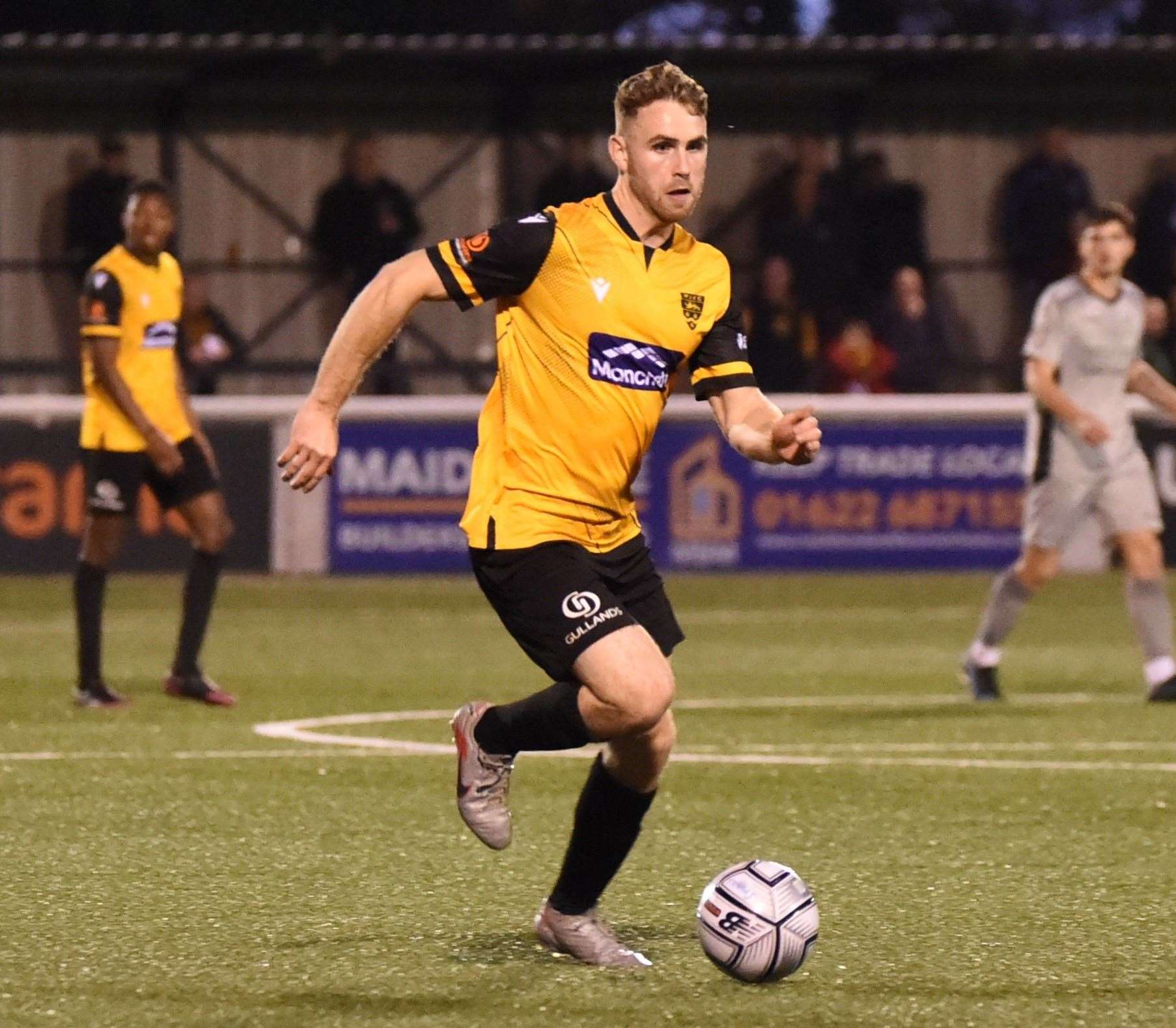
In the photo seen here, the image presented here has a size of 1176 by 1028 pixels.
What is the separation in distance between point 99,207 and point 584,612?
553 inches

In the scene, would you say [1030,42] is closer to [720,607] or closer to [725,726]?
[720,607]

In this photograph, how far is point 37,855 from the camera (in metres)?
7.18

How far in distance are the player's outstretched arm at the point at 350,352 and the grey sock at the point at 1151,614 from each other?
6.13 meters

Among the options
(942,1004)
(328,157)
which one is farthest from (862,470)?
(942,1004)

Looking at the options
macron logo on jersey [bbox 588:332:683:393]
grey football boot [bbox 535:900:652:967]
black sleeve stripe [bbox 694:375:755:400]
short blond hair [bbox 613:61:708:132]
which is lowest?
grey football boot [bbox 535:900:652:967]

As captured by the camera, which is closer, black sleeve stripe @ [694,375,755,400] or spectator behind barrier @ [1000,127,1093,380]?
black sleeve stripe @ [694,375,755,400]

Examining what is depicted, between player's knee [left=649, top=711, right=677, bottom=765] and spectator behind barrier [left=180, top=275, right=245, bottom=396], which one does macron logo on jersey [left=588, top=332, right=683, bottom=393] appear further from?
spectator behind barrier [left=180, top=275, right=245, bottom=396]

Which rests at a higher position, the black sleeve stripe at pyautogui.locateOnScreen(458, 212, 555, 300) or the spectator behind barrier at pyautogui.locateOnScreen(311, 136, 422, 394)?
the spectator behind barrier at pyautogui.locateOnScreen(311, 136, 422, 394)

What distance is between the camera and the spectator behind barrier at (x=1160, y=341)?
1812 cm

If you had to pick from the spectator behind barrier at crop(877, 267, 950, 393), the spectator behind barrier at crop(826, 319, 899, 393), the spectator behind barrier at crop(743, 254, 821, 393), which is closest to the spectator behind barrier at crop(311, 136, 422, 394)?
the spectator behind barrier at crop(743, 254, 821, 393)

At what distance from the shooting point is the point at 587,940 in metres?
5.79

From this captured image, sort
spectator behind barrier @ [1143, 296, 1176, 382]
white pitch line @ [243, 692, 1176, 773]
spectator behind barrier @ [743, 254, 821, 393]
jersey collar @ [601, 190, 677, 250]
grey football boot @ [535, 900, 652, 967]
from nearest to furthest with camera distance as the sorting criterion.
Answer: grey football boot @ [535, 900, 652, 967] → jersey collar @ [601, 190, 677, 250] → white pitch line @ [243, 692, 1176, 773] → spectator behind barrier @ [1143, 296, 1176, 382] → spectator behind barrier @ [743, 254, 821, 393]

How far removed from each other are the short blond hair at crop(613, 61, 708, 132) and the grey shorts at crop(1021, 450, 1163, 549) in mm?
5614

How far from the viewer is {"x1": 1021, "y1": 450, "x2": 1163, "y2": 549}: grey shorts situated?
36.2 ft
